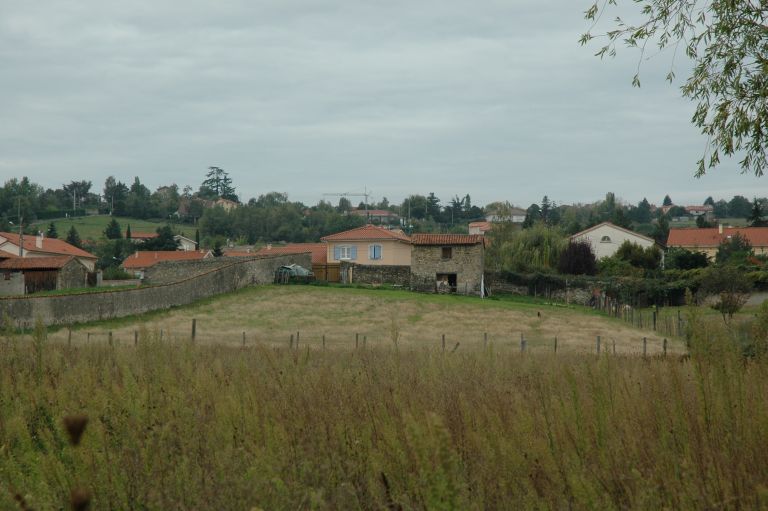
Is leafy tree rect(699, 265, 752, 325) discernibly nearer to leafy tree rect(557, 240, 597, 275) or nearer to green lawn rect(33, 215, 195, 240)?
leafy tree rect(557, 240, 597, 275)

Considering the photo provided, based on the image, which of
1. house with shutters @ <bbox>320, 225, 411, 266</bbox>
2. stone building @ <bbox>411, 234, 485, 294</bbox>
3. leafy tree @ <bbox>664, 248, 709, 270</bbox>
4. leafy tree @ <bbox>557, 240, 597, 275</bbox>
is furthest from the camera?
leafy tree @ <bbox>557, 240, 597, 275</bbox>

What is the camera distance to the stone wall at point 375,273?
1857 inches

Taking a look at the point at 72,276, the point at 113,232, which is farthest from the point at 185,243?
the point at 72,276

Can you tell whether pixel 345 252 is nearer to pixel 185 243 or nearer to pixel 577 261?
pixel 577 261

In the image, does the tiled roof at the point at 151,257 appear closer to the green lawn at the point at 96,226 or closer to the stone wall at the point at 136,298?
the green lawn at the point at 96,226

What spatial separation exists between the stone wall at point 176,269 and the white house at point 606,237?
3759 cm

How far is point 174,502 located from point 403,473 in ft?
4.72

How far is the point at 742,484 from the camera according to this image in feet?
14.2

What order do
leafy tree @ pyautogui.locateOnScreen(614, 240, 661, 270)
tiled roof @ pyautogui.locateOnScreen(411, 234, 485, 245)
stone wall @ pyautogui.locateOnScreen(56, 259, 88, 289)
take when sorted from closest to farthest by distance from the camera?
stone wall @ pyautogui.locateOnScreen(56, 259, 88, 289) < tiled roof @ pyautogui.locateOnScreen(411, 234, 485, 245) < leafy tree @ pyautogui.locateOnScreen(614, 240, 661, 270)

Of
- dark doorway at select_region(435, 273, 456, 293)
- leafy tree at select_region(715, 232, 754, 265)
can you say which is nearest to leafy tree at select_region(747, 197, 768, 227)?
leafy tree at select_region(715, 232, 754, 265)

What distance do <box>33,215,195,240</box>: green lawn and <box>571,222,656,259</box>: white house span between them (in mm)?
64104

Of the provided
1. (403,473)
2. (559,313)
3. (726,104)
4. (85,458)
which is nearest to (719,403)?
(403,473)

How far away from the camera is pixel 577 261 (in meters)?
59.6

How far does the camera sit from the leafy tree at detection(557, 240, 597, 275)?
59.5 m
